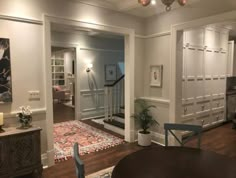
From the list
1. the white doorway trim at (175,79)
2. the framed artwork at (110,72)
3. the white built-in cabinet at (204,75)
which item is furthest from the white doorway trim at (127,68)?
the framed artwork at (110,72)

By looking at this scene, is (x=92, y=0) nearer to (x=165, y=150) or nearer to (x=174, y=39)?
(x=174, y=39)

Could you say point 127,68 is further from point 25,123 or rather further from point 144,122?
point 25,123

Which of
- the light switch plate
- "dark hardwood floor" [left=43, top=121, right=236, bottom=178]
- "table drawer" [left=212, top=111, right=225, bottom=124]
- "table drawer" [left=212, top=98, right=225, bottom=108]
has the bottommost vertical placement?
"dark hardwood floor" [left=43, top=121, right=236, bottom=178]

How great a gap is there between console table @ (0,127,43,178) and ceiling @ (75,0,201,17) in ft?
7.66

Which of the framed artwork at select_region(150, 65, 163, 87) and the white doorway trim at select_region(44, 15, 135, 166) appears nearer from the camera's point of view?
the white doorway trim at select_region(44, 15, 135, 166)

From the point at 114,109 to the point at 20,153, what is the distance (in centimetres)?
354

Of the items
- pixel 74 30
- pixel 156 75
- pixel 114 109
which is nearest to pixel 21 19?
pixel 74 30

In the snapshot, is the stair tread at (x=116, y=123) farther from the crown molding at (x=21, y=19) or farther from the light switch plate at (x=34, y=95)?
the crown molding at (x=21, y=19)

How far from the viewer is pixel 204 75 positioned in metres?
4.96

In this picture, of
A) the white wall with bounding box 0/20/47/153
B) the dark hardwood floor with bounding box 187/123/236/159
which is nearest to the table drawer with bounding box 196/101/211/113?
the dark hardwood floor with bounding box 187/123/236/159

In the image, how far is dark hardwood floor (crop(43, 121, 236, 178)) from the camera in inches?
120

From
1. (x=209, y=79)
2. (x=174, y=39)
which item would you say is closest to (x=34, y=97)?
(x=174, y=39)

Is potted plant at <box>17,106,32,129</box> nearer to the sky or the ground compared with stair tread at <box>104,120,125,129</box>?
nearer to the sky

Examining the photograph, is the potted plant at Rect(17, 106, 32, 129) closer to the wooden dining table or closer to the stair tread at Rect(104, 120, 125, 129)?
the wooden dining table
